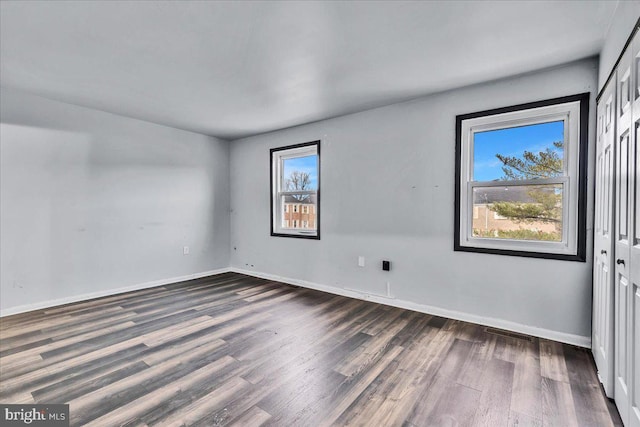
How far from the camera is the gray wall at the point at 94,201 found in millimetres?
3260

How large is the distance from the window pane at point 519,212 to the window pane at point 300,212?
2.16 metres

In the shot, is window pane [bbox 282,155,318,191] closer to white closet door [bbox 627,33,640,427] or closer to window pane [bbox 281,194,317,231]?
window pane [bbox 281,194,317,231]

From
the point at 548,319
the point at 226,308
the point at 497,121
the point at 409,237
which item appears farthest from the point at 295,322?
the point at 497,121

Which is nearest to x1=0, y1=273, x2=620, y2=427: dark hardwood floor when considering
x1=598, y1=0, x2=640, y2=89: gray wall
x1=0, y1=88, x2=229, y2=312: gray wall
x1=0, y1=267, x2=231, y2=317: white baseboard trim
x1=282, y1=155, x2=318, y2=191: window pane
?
x1=0, y1=267, x2=231, y2=317: white baseboard trim

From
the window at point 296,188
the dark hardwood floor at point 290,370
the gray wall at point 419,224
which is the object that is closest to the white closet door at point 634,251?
the dark hardwood floor at point 290,370

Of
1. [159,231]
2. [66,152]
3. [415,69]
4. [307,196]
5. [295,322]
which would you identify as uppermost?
[415,69]

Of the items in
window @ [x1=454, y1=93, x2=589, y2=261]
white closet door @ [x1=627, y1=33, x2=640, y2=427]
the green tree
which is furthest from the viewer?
the green tree

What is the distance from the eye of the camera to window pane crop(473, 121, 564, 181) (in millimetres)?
2697

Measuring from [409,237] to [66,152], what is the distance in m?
4.10

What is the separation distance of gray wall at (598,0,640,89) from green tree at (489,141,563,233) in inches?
26.6

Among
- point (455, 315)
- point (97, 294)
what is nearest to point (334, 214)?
point (455, 315)

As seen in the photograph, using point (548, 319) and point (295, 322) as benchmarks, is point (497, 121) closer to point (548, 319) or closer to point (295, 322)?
point (548, 319)

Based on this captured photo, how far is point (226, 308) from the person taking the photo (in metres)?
3.47

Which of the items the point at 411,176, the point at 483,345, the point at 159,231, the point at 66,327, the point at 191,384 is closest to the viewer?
the point at 191,384
